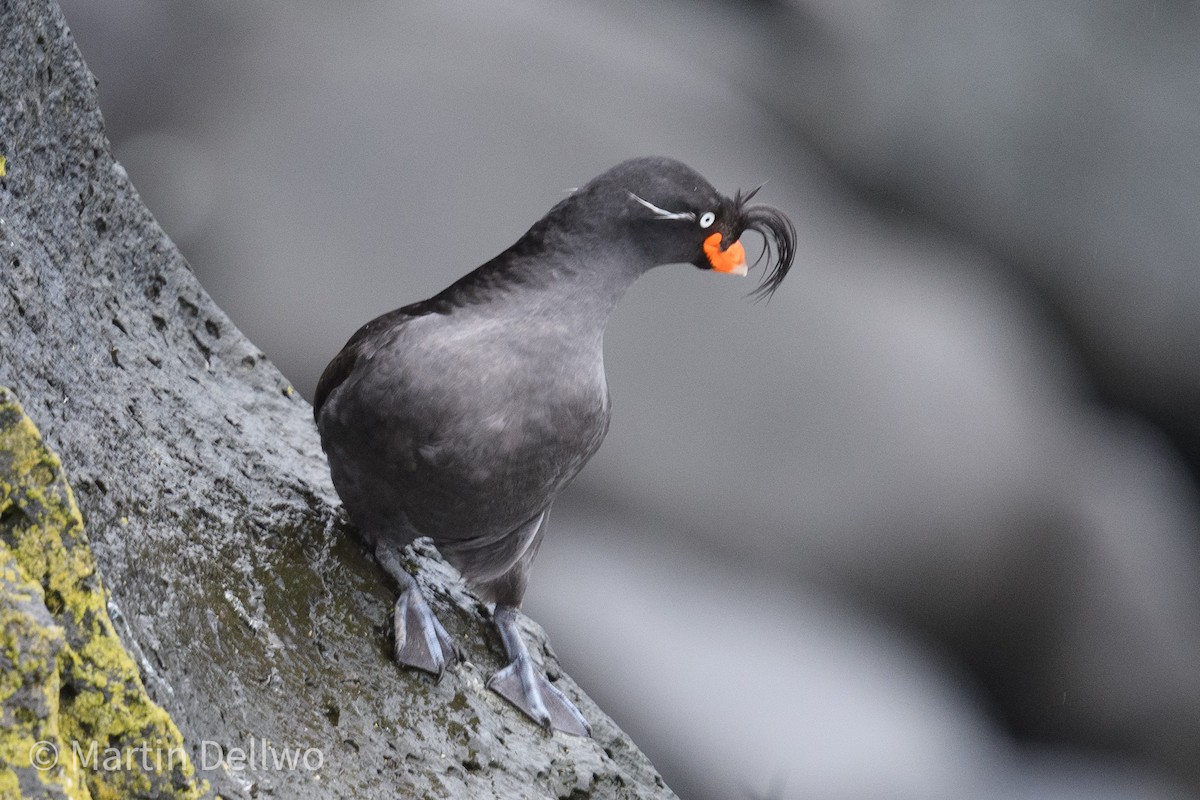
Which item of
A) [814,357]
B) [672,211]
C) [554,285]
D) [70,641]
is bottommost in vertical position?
[70,641]

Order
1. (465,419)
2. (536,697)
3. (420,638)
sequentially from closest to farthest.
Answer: (465,419) < (420,638) < (536,697)

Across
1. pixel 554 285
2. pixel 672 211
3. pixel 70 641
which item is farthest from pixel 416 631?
pixel 70 641

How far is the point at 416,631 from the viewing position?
3045mm

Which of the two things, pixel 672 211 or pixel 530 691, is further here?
pixel 530 691

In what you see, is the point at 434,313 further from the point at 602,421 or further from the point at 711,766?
the point at 711,766

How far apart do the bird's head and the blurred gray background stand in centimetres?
350

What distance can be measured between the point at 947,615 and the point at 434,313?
4.66 m

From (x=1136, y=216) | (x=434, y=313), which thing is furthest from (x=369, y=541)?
(x=1136, y=216)

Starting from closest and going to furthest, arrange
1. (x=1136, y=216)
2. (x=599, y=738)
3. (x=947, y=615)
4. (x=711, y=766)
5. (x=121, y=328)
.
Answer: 1. (x=121, y=328)
2. (x=599, y=738)
3. (x=711, y=766)
4. (x=947, y=615)
5. (x=1136, y=216)

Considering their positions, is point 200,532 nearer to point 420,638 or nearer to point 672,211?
point 420,638

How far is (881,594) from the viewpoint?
690 centimetres

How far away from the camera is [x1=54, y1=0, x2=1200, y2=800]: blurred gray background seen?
6699 mm

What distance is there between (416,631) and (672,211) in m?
1.21

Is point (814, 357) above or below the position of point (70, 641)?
above
